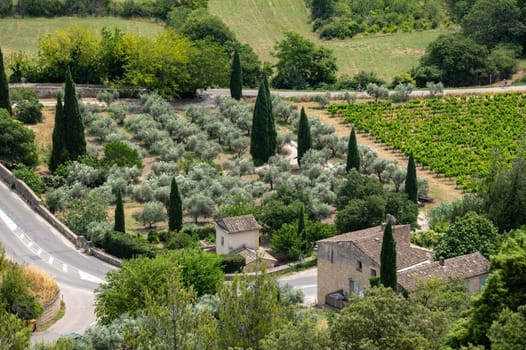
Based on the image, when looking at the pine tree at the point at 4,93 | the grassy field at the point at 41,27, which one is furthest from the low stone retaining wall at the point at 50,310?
the grassy field at the point at 41,27

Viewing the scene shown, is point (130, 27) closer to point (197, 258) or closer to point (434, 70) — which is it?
point (434, 70)

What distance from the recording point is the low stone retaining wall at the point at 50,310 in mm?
55219

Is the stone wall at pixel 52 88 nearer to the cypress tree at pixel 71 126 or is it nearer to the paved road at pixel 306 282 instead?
the cypress tree at pixel 71 126

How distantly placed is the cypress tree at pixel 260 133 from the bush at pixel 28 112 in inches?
737

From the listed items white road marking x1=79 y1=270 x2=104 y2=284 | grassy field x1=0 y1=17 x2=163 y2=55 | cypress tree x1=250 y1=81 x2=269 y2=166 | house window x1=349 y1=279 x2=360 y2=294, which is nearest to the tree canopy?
grassy field x1=0 y1=17 x2=163 y2=55

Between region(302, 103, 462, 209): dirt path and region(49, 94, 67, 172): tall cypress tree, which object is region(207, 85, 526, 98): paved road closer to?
region(302, 103, 462, 209): dirt path

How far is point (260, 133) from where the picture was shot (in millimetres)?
82875

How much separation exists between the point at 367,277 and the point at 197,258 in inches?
351

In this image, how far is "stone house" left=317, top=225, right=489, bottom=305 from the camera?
178 ft

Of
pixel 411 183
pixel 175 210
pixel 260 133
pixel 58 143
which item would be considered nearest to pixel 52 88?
pixel 58 143

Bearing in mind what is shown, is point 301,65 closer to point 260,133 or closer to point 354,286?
point 260,133

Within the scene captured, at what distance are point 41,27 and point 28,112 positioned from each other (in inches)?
1460

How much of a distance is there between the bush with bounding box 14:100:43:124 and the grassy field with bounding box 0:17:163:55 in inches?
1007

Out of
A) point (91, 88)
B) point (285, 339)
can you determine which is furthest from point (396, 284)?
point (91, 88)
